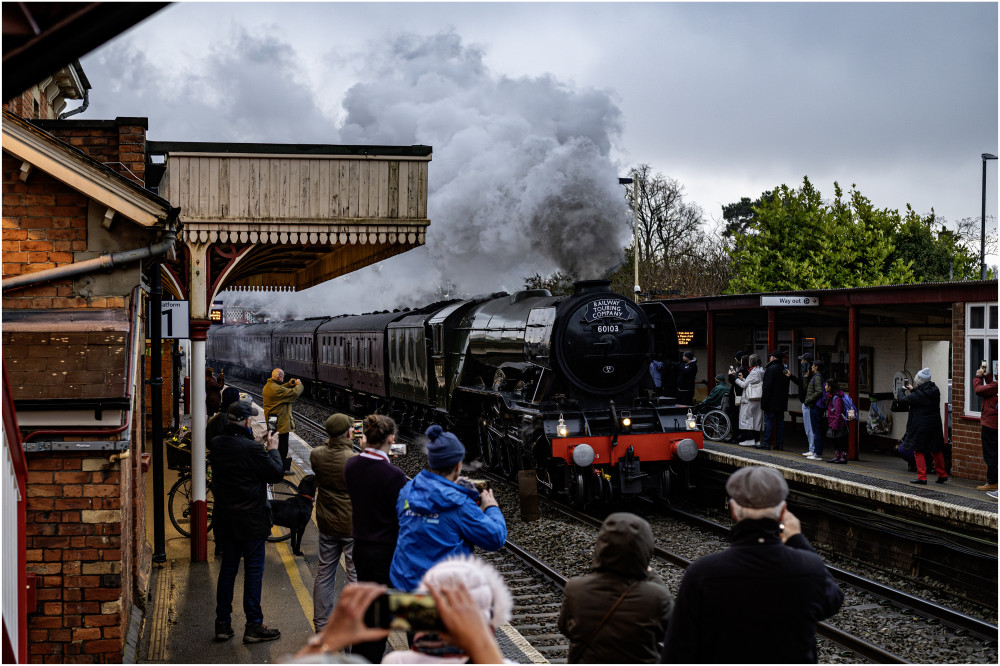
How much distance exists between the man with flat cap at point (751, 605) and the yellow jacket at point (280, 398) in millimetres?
8674

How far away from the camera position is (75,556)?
491 cm

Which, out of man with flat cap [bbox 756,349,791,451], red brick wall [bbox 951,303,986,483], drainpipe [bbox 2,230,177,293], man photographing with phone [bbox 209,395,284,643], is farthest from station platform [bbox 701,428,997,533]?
drainpipe [bbox 2,230,177,293]

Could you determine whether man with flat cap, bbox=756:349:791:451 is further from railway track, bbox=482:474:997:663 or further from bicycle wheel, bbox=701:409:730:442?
railway track, bbox=482:474:997:663

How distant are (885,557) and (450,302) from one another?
29.1 ft

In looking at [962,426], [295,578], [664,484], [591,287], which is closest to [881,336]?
[962,426]

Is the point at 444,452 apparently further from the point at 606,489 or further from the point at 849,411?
the point at 849,411

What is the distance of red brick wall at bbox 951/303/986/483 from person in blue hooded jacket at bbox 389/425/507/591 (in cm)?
767

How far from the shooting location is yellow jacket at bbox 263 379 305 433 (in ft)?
36.0

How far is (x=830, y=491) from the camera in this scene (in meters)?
9.17

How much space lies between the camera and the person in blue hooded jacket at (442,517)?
381cm

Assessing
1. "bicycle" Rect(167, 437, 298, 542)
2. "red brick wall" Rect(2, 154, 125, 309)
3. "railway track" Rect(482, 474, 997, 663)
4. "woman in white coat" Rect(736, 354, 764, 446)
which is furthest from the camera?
"woman in white coat" Rect(736, 354, 764, 446)

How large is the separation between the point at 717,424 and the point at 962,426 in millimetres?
4041

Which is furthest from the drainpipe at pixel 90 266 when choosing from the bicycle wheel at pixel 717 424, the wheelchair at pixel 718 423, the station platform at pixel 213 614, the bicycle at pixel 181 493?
the bicycle wheel at pixel 717 424

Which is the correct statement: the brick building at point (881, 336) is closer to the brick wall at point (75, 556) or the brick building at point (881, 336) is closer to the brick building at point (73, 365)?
the brick building at point (73, 365)
